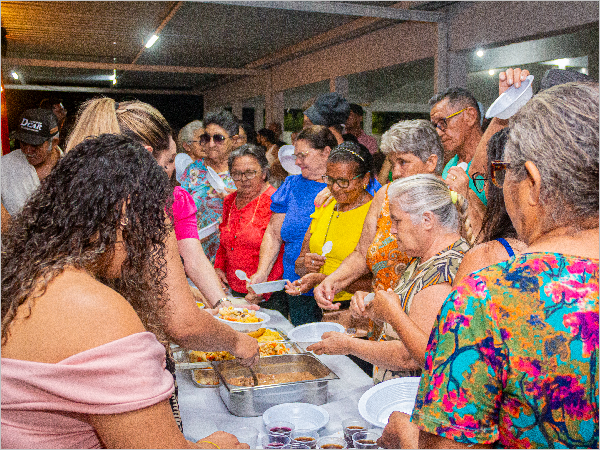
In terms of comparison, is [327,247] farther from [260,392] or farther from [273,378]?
[260,392]

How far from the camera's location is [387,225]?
2.20m

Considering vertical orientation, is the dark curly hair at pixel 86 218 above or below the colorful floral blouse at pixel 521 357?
above

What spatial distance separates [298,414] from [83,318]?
0.87 m

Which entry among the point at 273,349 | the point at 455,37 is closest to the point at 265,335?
the point at 273,349

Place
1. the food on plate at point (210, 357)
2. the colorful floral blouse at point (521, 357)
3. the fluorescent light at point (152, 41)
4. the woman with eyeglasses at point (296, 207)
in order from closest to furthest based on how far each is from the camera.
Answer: the colorful floral blouse at point (521, 357) → the food on plate at point (210, 357) → the woman with eyeglasses at point (296, 207) → the fluorescent light at point (152, 41)


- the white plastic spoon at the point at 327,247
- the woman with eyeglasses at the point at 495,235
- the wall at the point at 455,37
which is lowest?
the white plastic spoon at the point at 327,247

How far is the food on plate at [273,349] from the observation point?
6.31 feet

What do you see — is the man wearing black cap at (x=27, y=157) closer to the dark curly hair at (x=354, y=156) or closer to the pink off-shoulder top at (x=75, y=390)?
the dark curly hair at (x=354, y=156)

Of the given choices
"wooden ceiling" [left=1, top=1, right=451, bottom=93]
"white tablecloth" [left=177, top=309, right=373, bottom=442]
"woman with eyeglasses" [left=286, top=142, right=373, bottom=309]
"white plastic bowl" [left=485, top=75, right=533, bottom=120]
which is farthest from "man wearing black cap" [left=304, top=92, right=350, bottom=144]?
"white tablecloth" [left=177, top=309, right=373, bottom=442]

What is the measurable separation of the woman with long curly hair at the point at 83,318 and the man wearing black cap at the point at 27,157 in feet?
7.99

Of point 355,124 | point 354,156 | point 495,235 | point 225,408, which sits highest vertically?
point 355,124

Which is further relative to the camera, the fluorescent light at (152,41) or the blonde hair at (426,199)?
the fluorescent light at (152,41)

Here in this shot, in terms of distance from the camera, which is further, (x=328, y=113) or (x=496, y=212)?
(x=328, y=113)

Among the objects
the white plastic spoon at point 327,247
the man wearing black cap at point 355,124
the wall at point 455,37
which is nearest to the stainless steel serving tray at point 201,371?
the white plastic spoon at point 327,247
